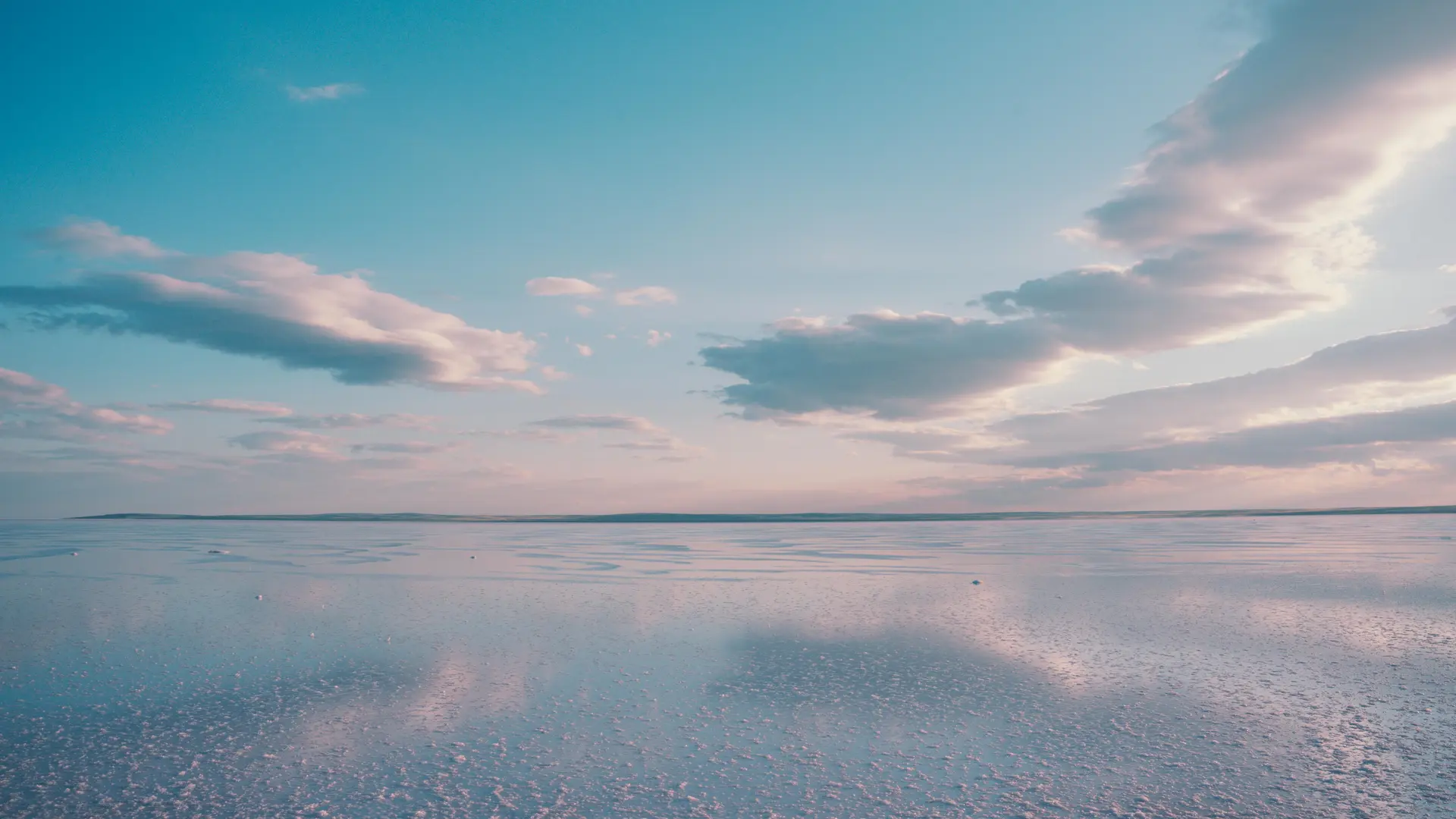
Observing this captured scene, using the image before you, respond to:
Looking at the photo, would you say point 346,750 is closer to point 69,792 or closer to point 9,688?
point 69,792

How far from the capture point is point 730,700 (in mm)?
8977

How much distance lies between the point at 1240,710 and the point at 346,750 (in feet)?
27.9

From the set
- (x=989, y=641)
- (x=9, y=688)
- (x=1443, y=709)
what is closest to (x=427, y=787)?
(x=9, y=688)

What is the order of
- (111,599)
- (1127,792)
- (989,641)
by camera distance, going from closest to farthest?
(1127,792)
(989,641)
(111,599)

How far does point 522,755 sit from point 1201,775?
547 cm

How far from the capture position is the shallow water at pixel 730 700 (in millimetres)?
6262

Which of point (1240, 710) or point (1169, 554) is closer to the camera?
point (1240, 710)

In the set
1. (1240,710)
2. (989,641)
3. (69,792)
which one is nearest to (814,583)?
(989,641)

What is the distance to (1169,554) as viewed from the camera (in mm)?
→ 30281

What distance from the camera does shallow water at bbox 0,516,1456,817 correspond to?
626 cm

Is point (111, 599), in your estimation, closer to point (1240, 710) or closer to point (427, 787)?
point (427, 787)

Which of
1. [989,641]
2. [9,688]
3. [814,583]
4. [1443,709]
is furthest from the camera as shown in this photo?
[814,583]

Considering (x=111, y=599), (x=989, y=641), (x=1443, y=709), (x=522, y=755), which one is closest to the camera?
(x=522, y=755)

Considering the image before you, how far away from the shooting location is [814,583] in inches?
804
